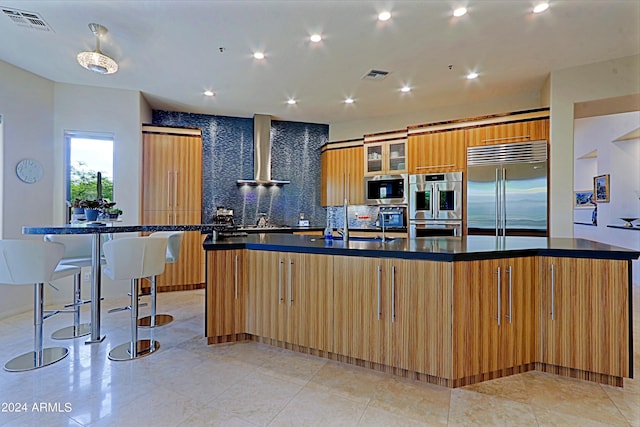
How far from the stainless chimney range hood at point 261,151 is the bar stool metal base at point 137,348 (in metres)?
3.31

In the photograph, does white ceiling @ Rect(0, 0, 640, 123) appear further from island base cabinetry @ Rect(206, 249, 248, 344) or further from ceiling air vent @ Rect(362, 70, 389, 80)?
island base cabinetry @ Rect(206, 249, 248, 344)

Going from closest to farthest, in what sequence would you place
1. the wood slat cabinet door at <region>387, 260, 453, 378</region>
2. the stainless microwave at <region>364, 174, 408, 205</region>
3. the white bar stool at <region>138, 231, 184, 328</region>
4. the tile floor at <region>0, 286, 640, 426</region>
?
the tile floor at <region>0, 286, 640, 426</region>, the wood slat cabinet door at <region>387, 260, 453, 378</region>, the white bar stool at <region>138, 231, 184, 328</region>, the stainless microwave at <region>364, 174, 408, 205</region>

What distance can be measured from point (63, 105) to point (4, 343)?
2.95m

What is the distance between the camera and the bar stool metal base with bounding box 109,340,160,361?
262cm

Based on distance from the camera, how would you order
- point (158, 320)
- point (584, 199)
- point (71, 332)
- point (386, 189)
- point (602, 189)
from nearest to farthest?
1. point (71, 332)
2. point (158, 320)
3. point (386, 189)
4. point (602, 189)
5. point (584, 199)

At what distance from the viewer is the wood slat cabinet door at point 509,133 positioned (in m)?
4.24

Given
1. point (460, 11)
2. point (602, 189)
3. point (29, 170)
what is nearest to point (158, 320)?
point (29, 170)

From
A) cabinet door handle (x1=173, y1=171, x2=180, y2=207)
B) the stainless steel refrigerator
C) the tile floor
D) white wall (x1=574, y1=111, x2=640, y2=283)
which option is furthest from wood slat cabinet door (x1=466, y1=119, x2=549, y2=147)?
cabinet door handle (x1=173, y1=171, x2=180, y2=207)

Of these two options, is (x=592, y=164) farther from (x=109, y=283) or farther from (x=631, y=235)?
(x=109, y=283)

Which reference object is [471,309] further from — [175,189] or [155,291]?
[175,189]

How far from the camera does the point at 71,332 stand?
3.18 m

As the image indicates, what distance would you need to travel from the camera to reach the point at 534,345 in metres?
2.38

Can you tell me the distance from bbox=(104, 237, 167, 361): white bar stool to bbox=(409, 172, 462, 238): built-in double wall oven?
355 centimetres

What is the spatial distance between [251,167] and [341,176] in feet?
5.17
